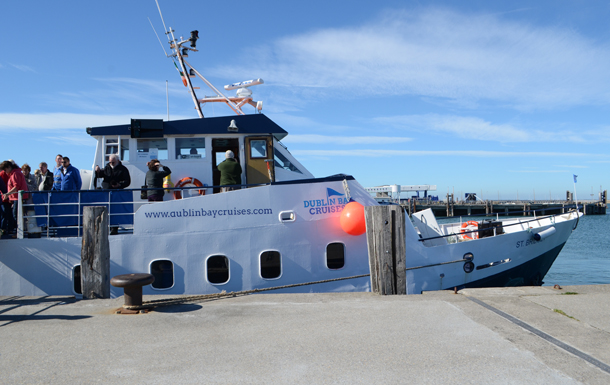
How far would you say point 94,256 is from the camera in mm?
7270

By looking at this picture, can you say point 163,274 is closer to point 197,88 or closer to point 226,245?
point 226,245

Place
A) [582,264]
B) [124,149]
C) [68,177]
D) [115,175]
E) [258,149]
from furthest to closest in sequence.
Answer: [582,264] → [258,149] → [124,149] → [115,175] → [68,177]

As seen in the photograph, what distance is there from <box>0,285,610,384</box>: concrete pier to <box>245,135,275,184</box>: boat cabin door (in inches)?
144

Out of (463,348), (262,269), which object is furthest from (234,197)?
(463,348)

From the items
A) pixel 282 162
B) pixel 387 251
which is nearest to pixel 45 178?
pixel 282 162

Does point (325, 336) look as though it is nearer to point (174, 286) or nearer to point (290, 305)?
point (290, 305)

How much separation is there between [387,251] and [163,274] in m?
4.15

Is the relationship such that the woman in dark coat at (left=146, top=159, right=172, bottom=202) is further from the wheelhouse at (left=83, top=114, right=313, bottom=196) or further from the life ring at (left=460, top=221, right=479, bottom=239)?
the life ring at (left=460, top=221, right=479, bottom=239)

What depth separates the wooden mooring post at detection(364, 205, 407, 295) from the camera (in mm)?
7305

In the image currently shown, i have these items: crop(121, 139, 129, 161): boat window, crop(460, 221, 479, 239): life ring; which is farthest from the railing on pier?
crop(460, 221, 479, 239): life ring

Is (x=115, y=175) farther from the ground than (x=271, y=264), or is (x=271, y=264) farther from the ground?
(x=115, y=175)

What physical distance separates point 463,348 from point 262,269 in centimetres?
451

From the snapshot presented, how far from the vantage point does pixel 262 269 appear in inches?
327

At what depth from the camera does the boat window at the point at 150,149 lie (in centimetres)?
998
